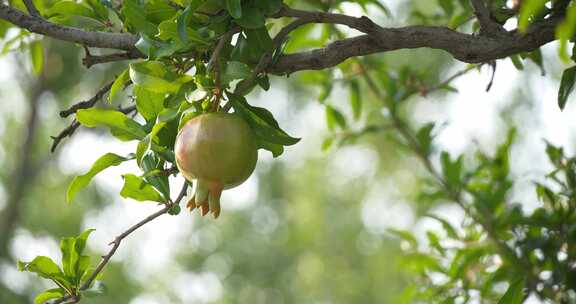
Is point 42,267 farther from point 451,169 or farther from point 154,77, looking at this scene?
point 451,169

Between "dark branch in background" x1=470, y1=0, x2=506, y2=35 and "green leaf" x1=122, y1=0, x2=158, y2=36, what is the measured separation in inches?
13.9

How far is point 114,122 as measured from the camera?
0.83m

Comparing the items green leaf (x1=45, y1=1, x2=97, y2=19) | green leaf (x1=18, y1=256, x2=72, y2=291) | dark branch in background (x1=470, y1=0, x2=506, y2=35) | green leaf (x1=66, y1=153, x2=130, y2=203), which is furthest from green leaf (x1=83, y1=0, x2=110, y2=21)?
dark branch in background (x1=470, y1=0, x2=506, y2=35)

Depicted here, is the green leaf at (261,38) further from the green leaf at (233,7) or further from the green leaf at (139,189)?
the green leaf at (139,189)

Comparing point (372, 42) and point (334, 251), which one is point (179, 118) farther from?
point (334, 251)

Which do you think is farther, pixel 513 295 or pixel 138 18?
pixel 513 295

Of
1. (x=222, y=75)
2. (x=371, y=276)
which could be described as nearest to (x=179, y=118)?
(x=222, y=75)

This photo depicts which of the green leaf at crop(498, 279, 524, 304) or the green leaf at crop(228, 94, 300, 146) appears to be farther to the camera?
the green leaf at crop(498, 279, 524, 304)

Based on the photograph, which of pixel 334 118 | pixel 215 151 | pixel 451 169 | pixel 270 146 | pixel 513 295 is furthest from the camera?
pixel 334 118

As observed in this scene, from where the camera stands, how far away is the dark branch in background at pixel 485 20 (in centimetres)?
71

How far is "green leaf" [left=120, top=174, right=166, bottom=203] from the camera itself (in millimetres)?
840

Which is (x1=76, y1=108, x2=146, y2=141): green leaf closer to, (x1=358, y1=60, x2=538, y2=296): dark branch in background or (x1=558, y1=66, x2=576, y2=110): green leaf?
(x1=558, y1=66, x2=576, y2=110): green leaf

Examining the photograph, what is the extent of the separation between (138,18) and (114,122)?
14cm

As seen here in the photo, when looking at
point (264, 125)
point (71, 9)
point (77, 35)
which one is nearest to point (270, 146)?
point (264, 125)
